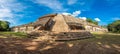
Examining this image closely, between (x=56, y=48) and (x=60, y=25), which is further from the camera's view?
(x=60, y=25)

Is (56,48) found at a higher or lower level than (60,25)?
lower

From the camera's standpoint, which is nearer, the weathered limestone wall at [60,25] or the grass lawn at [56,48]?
the grass lawn at [56,48]

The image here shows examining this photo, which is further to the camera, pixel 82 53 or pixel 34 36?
pixel 34 36

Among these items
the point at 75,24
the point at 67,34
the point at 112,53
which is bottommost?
the point at 112,53

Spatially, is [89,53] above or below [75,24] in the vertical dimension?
below

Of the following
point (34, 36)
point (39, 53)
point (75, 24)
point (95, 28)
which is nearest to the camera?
point (39, 53)

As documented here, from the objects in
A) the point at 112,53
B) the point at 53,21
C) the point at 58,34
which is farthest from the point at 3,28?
the point at 112,53

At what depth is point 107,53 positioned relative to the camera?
25.5 feet

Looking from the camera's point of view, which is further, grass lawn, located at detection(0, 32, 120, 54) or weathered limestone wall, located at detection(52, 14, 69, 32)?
weathered limestone wall, located at detection(52, 14, 69, 32)

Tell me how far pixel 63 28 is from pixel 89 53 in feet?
33.9

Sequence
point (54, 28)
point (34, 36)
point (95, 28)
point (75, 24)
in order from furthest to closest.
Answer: point (95, 28) < point (75, 24) < point (54, 28) < point (34, 36)

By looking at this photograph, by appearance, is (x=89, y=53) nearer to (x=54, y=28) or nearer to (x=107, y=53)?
(x=107, y=53)

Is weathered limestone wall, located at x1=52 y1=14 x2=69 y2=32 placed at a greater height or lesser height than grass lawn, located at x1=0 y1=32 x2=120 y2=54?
greater

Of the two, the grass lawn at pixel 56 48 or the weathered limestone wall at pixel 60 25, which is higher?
the weathered limestone wall at pixel 60 25
